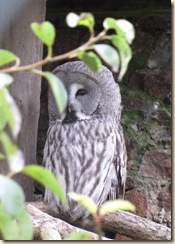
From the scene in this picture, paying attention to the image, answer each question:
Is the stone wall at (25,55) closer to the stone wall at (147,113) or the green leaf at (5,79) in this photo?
the stone wall at (147,113)

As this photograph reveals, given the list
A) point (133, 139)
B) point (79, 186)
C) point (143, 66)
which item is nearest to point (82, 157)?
point (79, 186)

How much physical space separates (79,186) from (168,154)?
0.41 metres

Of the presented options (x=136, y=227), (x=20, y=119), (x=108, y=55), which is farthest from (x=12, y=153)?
(x=136, y=227)

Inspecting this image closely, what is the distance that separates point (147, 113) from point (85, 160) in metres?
0.38

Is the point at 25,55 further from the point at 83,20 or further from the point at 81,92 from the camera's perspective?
the point at 83,20

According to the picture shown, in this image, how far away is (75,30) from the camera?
224 cm

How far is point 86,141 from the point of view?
1.94 meters

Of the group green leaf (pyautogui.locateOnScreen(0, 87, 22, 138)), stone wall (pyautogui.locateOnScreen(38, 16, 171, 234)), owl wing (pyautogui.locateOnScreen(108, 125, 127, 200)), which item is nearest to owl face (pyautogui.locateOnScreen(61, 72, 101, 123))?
owl wing (pyautogui.locateOnScreen(108, 125, 127, 200))

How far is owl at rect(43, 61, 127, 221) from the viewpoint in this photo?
6.22 feet

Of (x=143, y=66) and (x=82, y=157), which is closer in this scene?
(x=82, y=157)

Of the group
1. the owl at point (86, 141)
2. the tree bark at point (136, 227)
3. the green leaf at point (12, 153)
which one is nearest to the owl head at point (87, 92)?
the owl at point (86, 141)

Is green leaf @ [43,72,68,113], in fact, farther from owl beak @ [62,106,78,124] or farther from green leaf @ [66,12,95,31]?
owl beak @ [62,106,78,124]

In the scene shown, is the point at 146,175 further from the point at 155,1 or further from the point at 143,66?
the point at 155,1

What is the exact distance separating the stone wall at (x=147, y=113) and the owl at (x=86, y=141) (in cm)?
18
